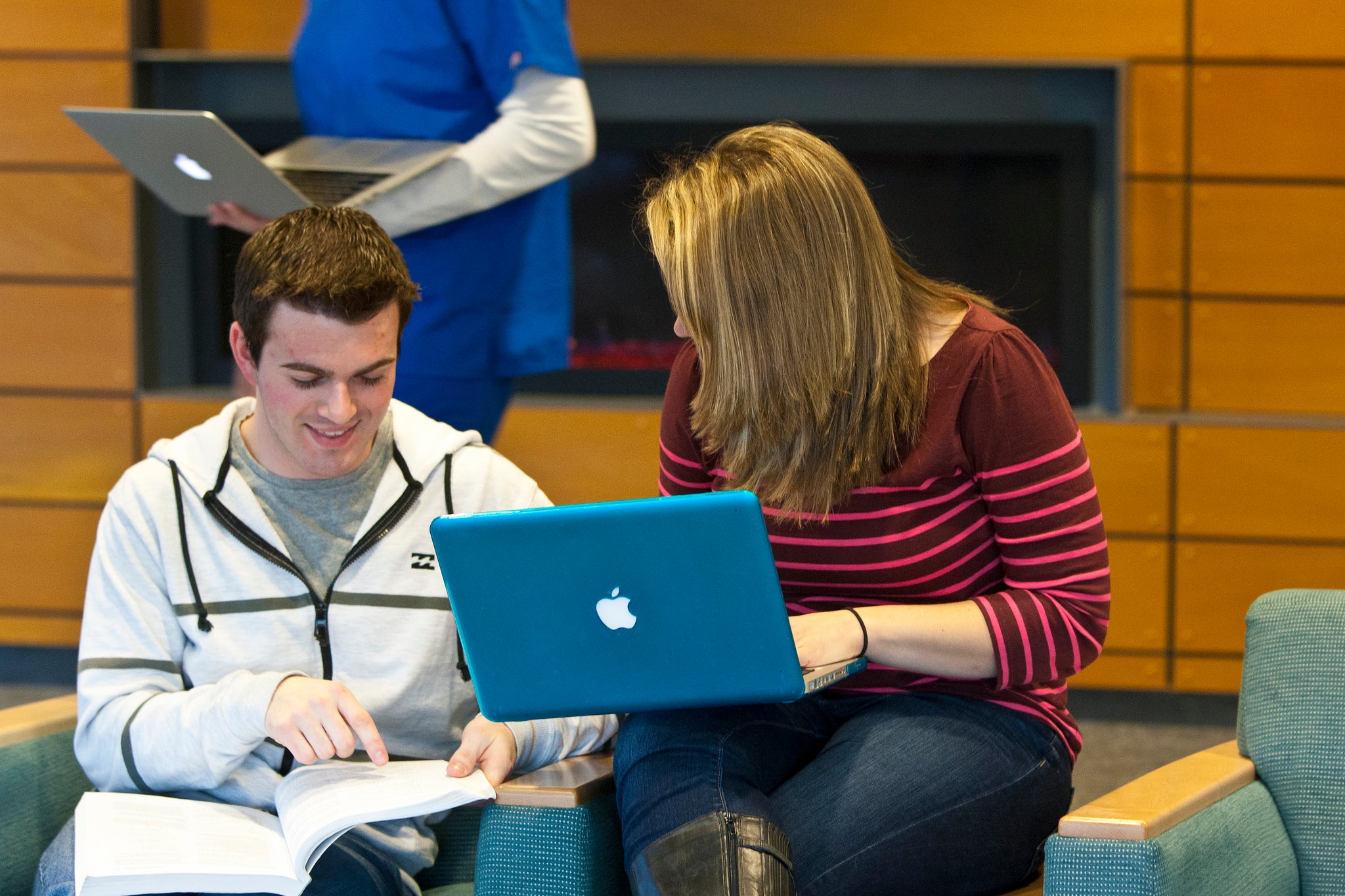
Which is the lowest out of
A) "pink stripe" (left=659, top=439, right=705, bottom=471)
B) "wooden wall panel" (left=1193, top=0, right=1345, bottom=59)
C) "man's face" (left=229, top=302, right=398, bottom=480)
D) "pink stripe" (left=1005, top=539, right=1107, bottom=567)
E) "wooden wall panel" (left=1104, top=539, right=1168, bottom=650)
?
"wooden wall panel" (left=1104, top=539, right=1168, bottom=650)

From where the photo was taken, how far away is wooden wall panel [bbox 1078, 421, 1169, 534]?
3248 millimetres

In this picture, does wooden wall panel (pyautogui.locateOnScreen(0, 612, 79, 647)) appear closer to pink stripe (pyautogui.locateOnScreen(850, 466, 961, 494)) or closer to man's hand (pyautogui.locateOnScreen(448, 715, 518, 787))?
man's hand (pyautogui.locateOnScreen(448, 715, 518, 787))

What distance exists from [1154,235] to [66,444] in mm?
2792

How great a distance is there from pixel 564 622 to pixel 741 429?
1.20 ft

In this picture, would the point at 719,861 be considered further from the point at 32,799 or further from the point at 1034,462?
the point at 32,799

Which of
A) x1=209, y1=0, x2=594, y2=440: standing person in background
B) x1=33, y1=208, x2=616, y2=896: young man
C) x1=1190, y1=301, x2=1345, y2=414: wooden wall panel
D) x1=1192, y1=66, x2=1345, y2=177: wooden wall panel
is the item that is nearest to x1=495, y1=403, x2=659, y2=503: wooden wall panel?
x1=209, y1=0, x2=594, y2=440: standing person in background

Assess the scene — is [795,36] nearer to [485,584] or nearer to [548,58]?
[548,58]

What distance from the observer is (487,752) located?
1387mm

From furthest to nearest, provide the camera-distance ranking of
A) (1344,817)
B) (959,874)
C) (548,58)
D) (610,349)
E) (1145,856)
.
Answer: (610,349) → (548,58) → (1344,817) → (959,874) → (1145,856)

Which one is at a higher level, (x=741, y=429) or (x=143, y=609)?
(x=741, y=429)

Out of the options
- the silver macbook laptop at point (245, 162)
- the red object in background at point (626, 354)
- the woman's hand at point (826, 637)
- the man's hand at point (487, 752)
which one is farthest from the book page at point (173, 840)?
the red object in background at point (626, 354)

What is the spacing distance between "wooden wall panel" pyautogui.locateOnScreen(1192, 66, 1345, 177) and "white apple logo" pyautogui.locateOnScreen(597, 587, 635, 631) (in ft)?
8.70

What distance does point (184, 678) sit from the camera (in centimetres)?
156

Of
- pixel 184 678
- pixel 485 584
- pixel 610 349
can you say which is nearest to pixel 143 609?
pixel 184 678
